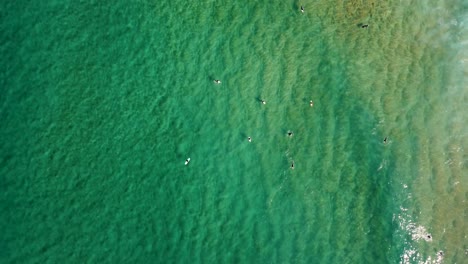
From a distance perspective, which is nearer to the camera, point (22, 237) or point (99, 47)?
point (22, 237)

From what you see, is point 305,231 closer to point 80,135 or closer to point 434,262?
point 434,262

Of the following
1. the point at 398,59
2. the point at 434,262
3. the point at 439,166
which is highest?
the point at 398,59

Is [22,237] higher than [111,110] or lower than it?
lower

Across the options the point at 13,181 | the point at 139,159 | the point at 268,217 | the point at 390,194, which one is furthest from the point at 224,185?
the point at 13,181

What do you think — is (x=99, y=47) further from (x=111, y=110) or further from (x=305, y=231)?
(x=305, y=231)

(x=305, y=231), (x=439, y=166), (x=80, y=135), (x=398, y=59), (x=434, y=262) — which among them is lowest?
(x=434, y=262)

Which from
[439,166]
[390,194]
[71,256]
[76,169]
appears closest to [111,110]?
[76,169]
